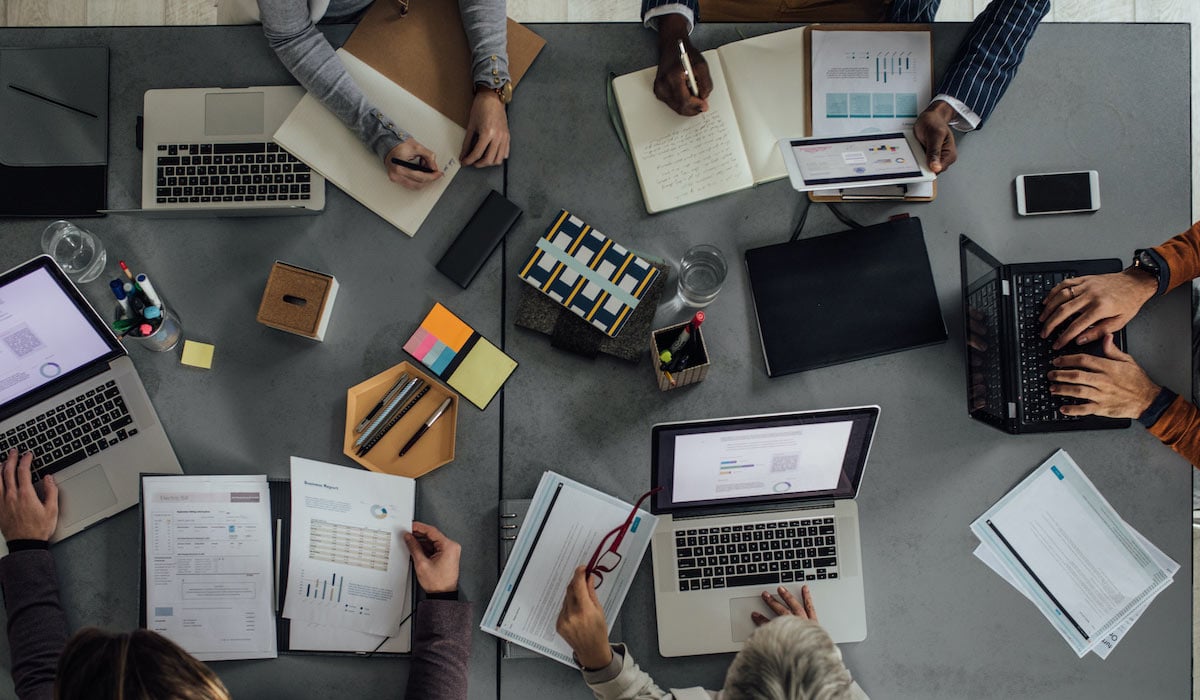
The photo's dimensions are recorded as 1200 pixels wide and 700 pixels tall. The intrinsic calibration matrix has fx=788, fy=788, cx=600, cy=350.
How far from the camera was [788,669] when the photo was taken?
1.08 meters

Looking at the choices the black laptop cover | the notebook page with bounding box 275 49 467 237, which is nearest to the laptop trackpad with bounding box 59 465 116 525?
the notebook page with bounding box 275 49 467 237

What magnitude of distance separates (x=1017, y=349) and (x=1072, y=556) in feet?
1.32

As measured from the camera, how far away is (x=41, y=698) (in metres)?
1.34

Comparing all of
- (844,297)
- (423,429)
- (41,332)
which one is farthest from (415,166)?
(844,297)

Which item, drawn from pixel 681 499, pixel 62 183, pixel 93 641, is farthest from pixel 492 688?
pixel 62 183

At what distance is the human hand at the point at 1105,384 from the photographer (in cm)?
137

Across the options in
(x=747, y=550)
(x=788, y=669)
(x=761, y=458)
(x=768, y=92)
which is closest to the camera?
(x=788, y=669)

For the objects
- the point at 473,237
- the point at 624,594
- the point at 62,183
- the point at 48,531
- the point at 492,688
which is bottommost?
the point at 492,688

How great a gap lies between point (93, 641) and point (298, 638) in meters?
0.32

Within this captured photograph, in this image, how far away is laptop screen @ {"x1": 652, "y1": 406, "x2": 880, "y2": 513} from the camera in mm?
1238

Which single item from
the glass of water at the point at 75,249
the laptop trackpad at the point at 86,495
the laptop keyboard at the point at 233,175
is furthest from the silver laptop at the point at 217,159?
the laptop trackpad at the point at 86,495

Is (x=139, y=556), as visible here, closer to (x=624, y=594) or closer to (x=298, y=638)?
(x=298, y=638)

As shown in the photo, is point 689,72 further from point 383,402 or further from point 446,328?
point 383,402

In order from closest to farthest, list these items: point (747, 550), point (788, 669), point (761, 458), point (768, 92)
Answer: point (788, 669) → point (761, 458) → point (747, 550) → point (768, 92)
